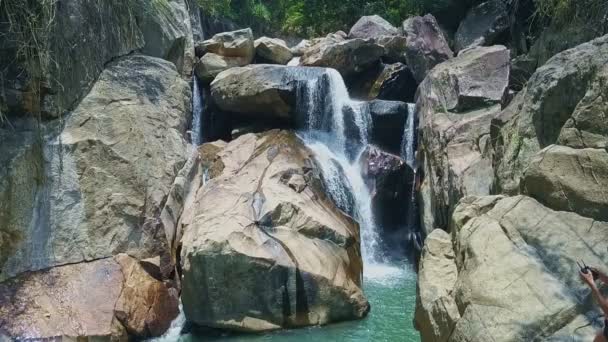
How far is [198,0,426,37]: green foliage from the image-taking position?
18531 millimetres

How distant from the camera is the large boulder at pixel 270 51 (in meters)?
14.3

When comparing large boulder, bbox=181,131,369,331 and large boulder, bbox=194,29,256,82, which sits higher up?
large boulder, bbox=194,29,256,82

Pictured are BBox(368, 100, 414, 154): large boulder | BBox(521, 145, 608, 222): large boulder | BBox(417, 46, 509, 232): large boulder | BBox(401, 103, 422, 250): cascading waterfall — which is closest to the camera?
BBox(521, 145, 608, 222): large boulder

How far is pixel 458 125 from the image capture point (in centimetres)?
919

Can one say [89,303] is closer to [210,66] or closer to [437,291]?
[437,291]

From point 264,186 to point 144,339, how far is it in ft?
8.89

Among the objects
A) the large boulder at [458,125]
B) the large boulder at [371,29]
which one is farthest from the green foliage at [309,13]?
the large boulder at [458,125]

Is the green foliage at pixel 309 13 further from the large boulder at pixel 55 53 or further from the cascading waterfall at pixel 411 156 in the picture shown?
the large boulder at pixel 55 53

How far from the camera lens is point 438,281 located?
5.30m

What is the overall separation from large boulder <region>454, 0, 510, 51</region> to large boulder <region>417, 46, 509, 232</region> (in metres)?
3.75

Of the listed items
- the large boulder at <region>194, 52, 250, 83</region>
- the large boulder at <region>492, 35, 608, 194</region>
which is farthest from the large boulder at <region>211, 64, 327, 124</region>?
the large boulder at <region>492, 35, 608, 194</region>

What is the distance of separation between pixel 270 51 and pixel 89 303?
8.64 metres

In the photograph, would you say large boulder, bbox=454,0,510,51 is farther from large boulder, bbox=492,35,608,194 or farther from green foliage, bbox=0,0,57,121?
green foliage, bbox=0,0,57,121

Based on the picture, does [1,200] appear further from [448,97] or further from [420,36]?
[420,36]
